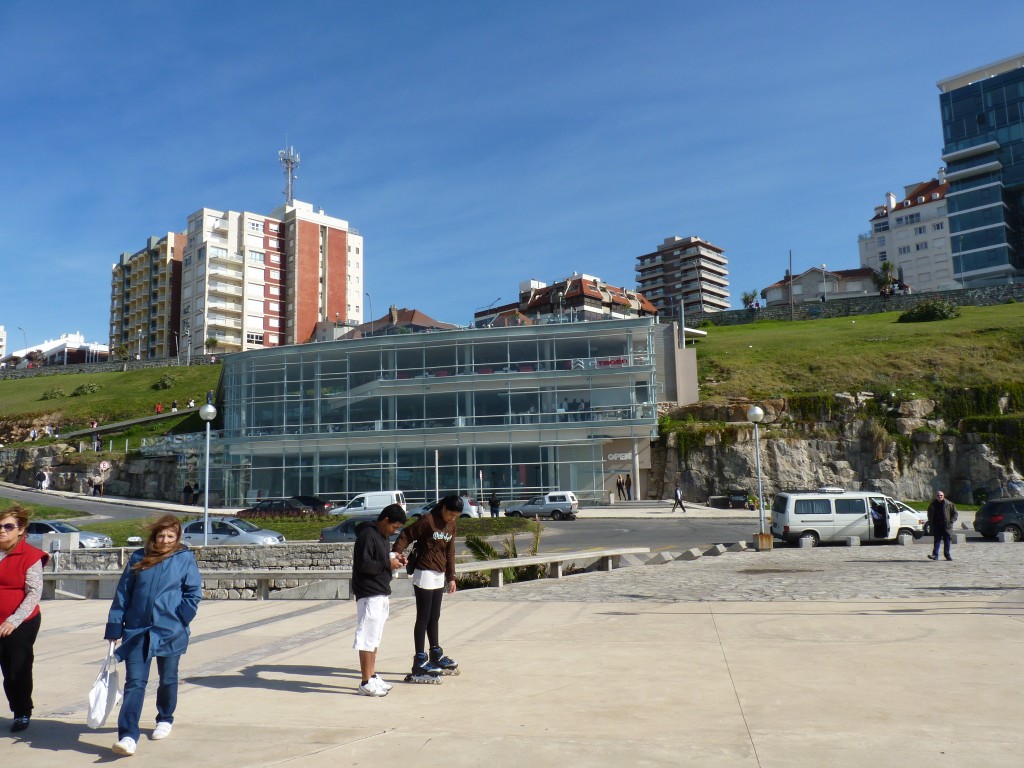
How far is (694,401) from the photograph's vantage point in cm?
5025

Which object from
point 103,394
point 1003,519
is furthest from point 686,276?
point 1003,519

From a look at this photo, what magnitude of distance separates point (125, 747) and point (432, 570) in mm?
2834

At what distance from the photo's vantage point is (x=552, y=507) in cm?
3762

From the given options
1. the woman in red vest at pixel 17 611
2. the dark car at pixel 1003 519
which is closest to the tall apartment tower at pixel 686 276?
the dark car at pixel 1003 519

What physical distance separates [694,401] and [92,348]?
4977 inches

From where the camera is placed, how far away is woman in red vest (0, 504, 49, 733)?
17.7 ft

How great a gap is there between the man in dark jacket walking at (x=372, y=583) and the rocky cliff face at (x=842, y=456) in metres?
38.3

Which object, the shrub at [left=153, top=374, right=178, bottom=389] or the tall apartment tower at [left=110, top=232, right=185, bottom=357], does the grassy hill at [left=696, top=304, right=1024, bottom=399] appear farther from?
the tall apartment tower at [left=110, top=232, right=185, bottom=357]

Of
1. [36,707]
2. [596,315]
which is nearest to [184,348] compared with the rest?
[596,315]

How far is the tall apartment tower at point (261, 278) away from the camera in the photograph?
10356 centimetres

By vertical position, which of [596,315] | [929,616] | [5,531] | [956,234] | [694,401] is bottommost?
[929,616]

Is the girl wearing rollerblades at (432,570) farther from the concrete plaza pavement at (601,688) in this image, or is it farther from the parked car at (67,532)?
the parked car at (67,532)

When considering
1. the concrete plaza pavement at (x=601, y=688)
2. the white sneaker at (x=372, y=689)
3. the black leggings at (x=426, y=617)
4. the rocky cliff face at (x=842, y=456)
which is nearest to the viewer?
the concrete plaza pavement at (x=601, y=688)

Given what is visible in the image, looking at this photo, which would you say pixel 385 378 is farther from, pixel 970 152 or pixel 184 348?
pixel 970 152
